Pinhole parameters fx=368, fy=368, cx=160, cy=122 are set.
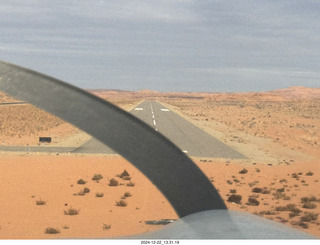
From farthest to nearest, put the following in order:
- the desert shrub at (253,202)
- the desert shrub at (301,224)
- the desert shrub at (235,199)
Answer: the desert shrub at (235,199) < the desert shrub at (253,202) < the desert shrub at (301,224)

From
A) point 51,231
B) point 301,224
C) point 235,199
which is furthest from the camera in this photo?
point 235,199

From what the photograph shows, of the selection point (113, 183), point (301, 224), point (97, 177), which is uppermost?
point (97, 177)

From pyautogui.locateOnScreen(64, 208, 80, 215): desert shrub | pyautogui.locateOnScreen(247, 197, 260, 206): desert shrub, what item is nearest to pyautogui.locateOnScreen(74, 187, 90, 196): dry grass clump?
pyautogui.locateOnScreen(64, 208, 80, 215): desert shrub

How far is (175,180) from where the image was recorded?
2582mm

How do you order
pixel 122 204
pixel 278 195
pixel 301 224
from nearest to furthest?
pixel 301 224, pixel 122 204, pixel 278 195

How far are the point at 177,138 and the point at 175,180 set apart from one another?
25.4 metres

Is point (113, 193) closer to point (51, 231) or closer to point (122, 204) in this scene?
point (122, 204)

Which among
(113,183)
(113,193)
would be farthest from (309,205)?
(113,183)

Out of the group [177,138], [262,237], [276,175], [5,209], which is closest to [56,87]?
[262,237]

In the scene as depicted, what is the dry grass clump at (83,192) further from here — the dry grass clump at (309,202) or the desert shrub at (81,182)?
the dry grass clump at (309,202)

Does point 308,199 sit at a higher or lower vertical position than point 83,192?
lower

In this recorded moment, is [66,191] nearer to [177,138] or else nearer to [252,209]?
[252,209]

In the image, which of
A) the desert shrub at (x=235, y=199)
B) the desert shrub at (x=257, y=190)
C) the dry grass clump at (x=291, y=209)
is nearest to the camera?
the dry grass clump at (x=291, y=209)

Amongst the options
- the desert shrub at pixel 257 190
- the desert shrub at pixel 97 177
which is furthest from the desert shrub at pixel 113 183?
the desert shrub at pixel 257 190
